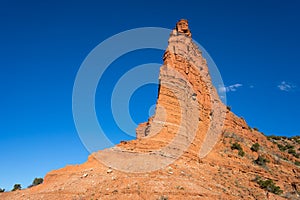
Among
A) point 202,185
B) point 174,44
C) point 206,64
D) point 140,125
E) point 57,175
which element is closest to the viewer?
point 202,185

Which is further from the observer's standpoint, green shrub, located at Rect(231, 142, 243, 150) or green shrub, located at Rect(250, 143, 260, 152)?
green shrub, located at Rect(250, 143, 260, 152)

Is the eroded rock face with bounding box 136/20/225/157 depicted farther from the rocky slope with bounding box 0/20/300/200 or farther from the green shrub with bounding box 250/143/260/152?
the green shrub with bounding box 250/143/260/152

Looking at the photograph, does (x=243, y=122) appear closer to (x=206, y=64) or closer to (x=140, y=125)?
(x=206, y=64)

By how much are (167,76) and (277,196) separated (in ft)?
56.9

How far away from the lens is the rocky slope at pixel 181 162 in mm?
25672

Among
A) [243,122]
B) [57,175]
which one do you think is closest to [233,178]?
[57,175]

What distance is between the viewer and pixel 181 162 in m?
29.5

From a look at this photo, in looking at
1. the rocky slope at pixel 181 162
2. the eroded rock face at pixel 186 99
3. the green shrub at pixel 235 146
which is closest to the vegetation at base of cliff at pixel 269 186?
the rocky slope at pixel 181 162

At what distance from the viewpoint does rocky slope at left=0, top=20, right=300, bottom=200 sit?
25.7 meters

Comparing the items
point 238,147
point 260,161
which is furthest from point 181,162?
point 260,161

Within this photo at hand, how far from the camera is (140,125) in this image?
189 ft

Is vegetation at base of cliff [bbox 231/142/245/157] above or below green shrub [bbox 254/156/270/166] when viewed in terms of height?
above

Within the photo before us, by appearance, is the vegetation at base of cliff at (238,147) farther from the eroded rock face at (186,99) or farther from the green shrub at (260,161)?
the eroded rock face at (186,99)

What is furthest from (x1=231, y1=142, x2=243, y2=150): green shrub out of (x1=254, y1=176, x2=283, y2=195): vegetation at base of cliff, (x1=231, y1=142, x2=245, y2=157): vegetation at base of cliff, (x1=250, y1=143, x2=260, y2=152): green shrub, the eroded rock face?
(x1=254, y1=176, x2=283, y2=195): vegetation at base of cliff
